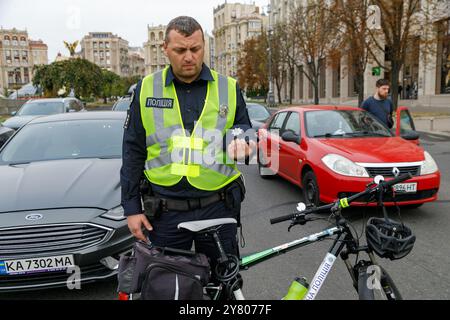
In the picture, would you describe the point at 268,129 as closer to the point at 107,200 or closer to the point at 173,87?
the point at 107,200

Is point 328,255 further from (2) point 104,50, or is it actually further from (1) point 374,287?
(2) point 104,50

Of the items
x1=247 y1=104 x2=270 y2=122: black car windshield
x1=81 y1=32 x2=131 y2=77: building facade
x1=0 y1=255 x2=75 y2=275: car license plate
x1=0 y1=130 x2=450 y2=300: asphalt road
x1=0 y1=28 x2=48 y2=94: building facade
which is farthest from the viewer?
x1=81 y1=32 x2=131 y2=77: building facade

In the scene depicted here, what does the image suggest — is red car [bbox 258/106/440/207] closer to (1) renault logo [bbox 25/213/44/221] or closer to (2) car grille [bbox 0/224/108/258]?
(2) car grille [bbox 0/224/108/258]

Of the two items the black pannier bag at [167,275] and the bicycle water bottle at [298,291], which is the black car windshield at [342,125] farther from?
the black pannier bag at [167,275]

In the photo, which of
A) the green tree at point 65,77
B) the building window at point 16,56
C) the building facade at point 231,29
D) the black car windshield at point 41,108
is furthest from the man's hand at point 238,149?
the building window at point 16,56

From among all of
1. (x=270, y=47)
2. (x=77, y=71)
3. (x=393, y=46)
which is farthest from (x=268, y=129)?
(x=77, y=71)

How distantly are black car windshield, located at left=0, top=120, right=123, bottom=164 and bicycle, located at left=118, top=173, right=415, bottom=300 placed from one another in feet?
8.91

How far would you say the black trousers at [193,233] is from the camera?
2.31m

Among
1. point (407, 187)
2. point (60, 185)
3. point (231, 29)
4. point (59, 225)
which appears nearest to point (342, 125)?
point (407, 187)

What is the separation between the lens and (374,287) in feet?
7.46

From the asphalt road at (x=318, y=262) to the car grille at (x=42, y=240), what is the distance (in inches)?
22.5

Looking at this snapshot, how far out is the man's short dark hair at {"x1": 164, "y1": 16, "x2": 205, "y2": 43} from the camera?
2152mm

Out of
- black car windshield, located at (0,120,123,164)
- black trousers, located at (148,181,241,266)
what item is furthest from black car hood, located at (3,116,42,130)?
black trousers, located at (148,181,241,266)

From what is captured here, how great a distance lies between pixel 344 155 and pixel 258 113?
334 inches
